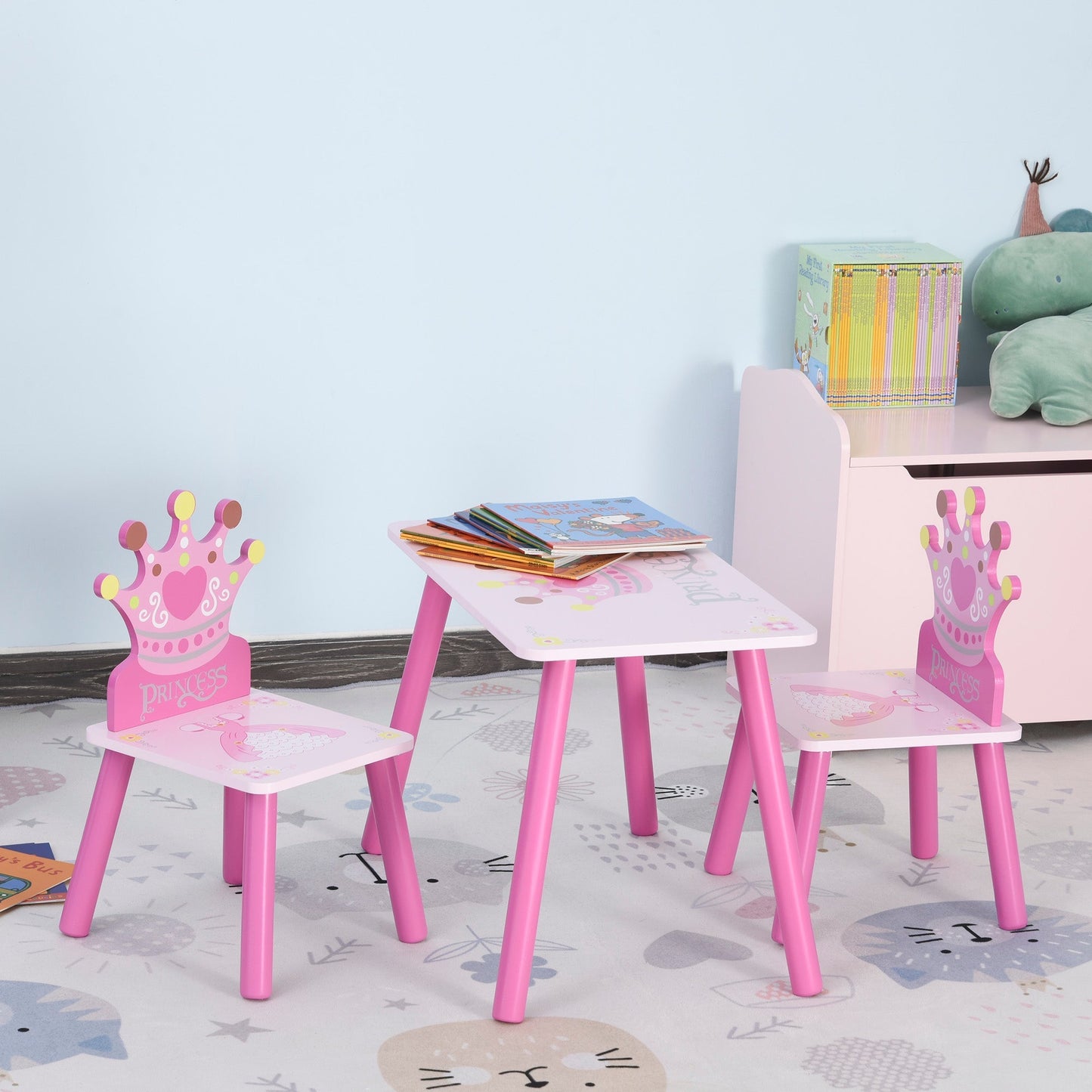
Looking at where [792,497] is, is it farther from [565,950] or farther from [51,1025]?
[51,1025]

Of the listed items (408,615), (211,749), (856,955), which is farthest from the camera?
(408,615)

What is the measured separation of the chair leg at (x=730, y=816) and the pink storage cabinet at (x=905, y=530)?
48cm

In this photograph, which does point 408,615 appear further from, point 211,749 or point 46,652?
point 211,749

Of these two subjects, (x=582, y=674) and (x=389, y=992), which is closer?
(x=389, y=992)

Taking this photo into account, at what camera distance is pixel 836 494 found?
7.63 feet

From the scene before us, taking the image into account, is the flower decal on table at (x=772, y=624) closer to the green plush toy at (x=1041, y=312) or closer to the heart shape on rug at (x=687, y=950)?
the heart shape on rug at (x=687, y=950)

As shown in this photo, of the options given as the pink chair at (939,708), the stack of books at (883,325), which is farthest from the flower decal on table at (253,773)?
the stack of books at (883,325)

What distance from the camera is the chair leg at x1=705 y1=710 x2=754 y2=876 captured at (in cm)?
195

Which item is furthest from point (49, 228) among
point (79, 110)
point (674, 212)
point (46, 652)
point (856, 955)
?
point (856, 955)

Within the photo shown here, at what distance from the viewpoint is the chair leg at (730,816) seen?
6.38 feet

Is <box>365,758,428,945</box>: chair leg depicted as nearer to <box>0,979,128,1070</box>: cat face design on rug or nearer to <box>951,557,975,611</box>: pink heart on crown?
<box>0,979,128,1070</box>: cat face design on rug

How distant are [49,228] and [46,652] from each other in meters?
0.77

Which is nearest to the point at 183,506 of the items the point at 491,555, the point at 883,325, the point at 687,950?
the point at 491,555

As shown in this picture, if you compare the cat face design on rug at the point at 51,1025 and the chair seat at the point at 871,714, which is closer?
the cat face design on rug at the point at 51,1025
